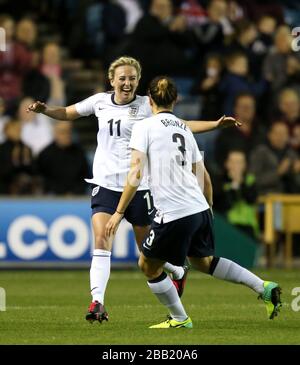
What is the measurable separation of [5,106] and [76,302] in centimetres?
720

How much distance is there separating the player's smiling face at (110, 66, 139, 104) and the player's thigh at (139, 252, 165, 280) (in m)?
1.69

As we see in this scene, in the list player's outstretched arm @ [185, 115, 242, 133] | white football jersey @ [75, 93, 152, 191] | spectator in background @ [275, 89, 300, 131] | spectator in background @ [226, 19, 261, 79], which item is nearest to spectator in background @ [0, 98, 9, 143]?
spectator in background @ [226, 19, 261, 79]

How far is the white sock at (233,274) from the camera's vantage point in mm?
10039

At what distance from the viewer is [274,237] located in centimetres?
1872

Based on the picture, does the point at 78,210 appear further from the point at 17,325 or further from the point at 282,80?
the point at 17,325

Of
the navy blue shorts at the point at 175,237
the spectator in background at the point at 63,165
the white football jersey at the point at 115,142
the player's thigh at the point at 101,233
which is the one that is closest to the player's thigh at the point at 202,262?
the navy blue shorts at the point at 175,237

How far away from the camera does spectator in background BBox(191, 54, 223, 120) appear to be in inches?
794

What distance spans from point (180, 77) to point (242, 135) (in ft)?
6.64

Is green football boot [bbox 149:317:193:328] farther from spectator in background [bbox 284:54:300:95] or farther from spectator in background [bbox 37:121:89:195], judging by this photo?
spectator in background [bbox 284:54:300:95]

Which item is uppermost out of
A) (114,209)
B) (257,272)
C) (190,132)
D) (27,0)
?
(27,0)

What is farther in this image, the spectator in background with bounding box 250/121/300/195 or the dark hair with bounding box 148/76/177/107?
the spectator in background with bounding box 250/121/300/195

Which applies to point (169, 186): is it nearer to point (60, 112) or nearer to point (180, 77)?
point (60, 112)

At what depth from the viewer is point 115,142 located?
1098 centimetres

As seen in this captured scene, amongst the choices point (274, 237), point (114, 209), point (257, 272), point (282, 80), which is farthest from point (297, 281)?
point (282, 80)
